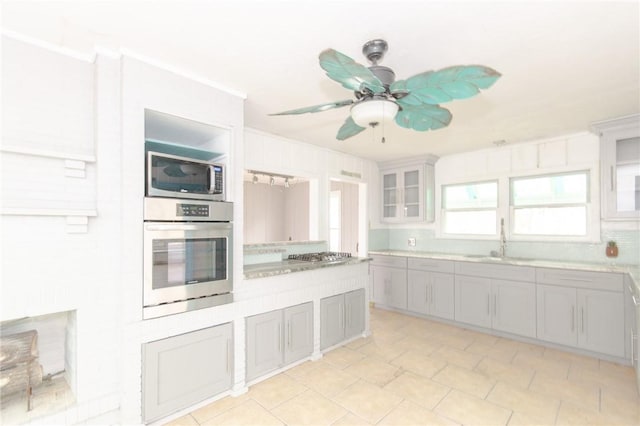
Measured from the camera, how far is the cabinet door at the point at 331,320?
10.5ft

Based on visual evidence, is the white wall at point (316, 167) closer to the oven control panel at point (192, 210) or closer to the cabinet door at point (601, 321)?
the oven control panel at point (192, 210)

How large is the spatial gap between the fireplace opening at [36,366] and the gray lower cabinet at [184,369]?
43 cm

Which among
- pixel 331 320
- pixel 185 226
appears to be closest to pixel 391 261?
pixel 331 320

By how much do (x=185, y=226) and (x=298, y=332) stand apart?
1.51m

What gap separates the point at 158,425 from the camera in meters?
2.05

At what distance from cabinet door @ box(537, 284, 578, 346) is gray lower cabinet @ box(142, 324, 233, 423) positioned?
3.40m

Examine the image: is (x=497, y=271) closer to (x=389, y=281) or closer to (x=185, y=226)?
(x=389, y=281)

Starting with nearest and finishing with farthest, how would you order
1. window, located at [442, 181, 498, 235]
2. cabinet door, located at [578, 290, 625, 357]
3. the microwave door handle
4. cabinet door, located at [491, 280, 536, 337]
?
the microwave door handle
cabinet door, located at [578, 290, 625, 357]
cabinet door, located at [491, 280, 536, 337]
window, located at [442, 181, 498, 235]

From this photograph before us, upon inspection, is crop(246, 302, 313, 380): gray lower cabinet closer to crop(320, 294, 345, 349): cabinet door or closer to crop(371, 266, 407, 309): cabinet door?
crop(320, 294, 345, 349): cabinet door

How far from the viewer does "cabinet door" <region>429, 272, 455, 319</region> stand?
4.14m

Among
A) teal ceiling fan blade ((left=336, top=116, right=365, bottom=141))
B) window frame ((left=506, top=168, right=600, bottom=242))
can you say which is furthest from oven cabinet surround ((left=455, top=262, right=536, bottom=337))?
teal ceiling fan blade ((left=336, top=116, right=365, bottom=141))

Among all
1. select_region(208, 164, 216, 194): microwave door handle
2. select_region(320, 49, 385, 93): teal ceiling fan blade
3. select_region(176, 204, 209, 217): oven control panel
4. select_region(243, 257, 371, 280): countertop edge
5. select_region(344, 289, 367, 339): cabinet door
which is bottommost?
select_region(344, 289, 367, 339): cabinet door

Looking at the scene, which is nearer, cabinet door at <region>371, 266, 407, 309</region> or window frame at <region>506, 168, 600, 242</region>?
window frame at <region>506, 168, 600, 242</region>

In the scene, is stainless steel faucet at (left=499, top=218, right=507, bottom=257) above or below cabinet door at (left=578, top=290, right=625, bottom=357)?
above
